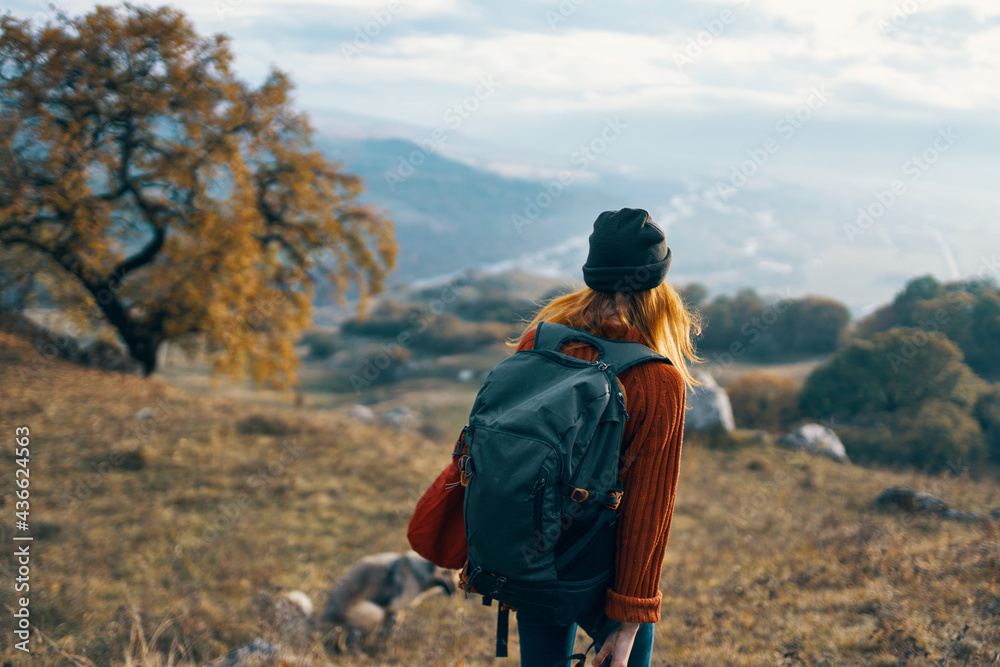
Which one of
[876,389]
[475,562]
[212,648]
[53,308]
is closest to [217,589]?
[212,648]

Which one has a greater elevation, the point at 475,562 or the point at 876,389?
the point at 475,562

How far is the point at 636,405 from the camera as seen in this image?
1766 millimetres

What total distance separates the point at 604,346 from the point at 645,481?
0.46m

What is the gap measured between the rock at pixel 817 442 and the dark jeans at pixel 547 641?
56.5 feet

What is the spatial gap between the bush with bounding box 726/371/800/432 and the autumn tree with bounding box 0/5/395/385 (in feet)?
64.4

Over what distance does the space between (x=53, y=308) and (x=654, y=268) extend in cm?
1832

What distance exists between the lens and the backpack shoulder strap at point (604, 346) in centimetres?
176

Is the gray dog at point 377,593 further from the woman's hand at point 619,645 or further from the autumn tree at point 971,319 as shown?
the autumn tree at point 971,319

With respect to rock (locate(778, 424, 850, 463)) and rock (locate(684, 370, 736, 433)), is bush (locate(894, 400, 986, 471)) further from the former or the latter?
rock (locate(684, 370, 736, 433))

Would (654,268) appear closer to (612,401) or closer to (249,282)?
(612,401)

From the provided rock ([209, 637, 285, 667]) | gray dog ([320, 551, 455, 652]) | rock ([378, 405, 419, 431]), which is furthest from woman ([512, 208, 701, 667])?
rock ([378, 405, 419, 431])

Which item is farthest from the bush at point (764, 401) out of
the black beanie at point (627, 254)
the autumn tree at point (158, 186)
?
the black beanie at point (627, 254)

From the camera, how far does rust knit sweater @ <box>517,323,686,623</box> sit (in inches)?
68.9

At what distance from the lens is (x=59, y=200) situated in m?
11.2
